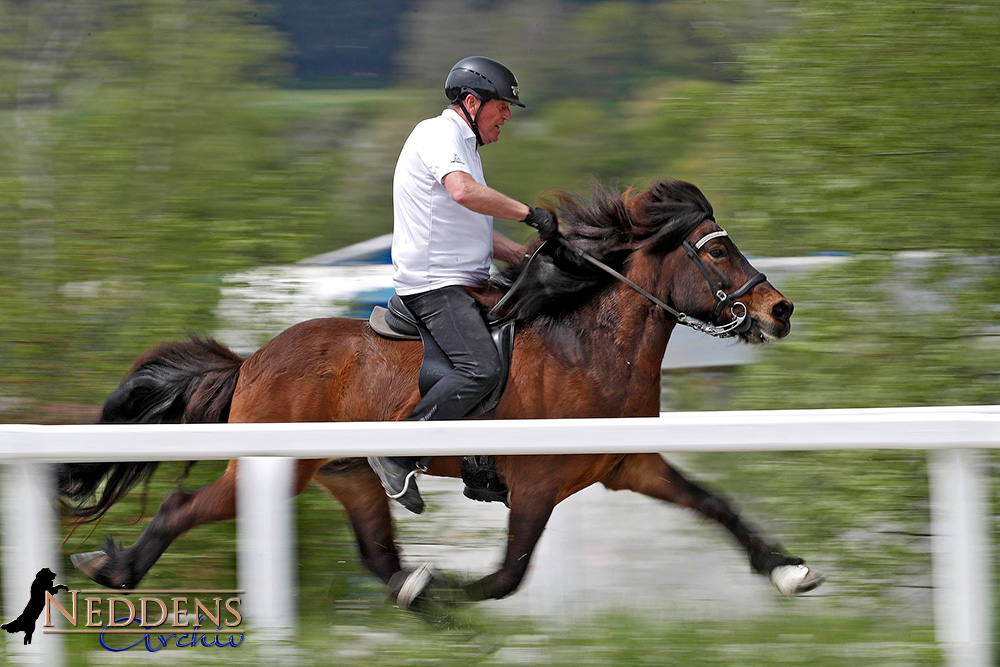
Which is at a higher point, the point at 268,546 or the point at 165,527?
the point at 268,546

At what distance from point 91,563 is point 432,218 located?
5.06 ft

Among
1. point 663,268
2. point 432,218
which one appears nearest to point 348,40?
point 432,218

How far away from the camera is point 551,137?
842 cm

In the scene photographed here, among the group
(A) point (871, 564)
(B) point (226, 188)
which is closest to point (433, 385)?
(A) point (871, 564)

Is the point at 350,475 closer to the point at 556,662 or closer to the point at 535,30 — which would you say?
the point at 556,662

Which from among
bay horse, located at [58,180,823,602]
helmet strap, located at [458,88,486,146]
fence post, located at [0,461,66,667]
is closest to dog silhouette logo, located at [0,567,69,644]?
fence post, located at [0,461,66,667]

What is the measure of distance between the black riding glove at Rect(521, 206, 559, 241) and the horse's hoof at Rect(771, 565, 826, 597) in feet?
4.82

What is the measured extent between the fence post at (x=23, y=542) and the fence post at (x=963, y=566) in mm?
1983

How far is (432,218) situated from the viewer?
354 cm

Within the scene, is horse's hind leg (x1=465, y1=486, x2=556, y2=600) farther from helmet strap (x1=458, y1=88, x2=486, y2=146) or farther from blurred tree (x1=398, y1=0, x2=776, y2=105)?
blurred tree (x1=398, y1=0, x2=776, y2=105)

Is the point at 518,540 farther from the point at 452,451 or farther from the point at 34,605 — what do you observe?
the point at 34,605

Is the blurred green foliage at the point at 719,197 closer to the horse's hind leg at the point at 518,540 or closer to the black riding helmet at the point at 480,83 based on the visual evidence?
the horse's hind leg at the point at 518,540

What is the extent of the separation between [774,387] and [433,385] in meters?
1.64

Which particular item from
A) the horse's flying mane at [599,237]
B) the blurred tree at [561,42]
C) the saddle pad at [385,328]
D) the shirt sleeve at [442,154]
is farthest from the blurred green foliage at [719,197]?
the blurred tree at [561,42]
